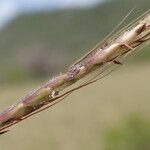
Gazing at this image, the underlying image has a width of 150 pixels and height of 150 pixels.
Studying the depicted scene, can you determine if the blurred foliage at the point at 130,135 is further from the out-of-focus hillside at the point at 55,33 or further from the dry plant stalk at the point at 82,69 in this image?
the out-of-focus hillside at the point at 55,33

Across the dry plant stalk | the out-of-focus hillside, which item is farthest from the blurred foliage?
the out-of-focus hillside

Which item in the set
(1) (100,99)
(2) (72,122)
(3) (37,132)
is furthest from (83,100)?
(3) (37,132)

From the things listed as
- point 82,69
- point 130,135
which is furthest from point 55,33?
point 82,69

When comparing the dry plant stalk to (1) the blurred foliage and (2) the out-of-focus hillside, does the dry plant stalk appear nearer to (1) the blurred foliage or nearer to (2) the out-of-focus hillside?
(1) the blurred foliage

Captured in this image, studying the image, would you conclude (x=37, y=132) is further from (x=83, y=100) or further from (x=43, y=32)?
(x=43, y=32)

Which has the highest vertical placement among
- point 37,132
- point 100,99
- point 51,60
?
point 51,60

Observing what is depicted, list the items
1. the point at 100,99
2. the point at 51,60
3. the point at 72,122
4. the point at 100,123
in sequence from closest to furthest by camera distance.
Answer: the point at 100,123 < the point at 72,122 < the point at 100,99 < the point at 51,60

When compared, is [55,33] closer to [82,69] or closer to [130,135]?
[130,135]
